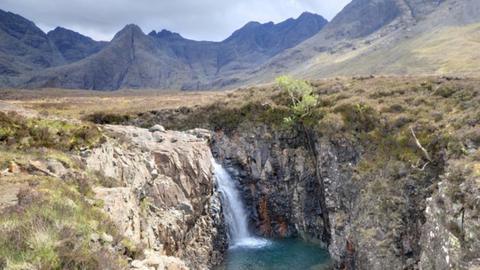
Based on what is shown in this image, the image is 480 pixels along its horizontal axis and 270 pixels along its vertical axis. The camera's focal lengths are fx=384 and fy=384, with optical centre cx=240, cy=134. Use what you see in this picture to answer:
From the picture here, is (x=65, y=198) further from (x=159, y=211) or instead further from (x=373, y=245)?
(x=373, y=245)

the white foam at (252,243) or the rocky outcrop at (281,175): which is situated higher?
the rocky outcrop at (281,175)

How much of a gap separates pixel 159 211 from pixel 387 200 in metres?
19.9

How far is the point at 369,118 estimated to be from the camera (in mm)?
43406

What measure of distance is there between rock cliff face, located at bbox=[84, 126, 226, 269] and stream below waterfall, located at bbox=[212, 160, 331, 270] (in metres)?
2.03

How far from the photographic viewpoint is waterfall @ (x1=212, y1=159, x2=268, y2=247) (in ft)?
148

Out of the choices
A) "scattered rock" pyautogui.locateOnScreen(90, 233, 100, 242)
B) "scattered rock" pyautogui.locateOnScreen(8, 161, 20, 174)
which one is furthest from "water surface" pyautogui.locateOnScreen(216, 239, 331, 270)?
"scattered rock" pyautogui.locateOnScreen(90, 233, 100, 242)

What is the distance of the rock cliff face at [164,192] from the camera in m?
23.7

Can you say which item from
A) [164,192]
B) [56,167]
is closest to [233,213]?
[164,192]

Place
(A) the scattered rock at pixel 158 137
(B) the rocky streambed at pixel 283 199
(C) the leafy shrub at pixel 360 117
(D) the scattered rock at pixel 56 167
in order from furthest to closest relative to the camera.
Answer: (C) the leafy shrub at pixel 360 117 < (A) the scattered rock at pixel 158 137 < (B) the rocky streambed at pixel 283 199 < (D) the scattered rock at pixel 56 167

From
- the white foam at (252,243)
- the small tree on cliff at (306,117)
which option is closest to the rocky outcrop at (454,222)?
the small tree on cliff at (306,117)

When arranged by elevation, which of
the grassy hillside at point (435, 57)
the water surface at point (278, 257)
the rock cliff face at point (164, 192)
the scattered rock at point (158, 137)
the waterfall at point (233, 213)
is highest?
the grassy hillside at point (435, 57)

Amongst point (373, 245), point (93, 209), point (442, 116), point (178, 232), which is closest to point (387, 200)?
point (373, 245)

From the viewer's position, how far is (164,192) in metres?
33.7

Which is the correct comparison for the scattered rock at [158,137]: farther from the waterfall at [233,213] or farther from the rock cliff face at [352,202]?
the rock cliff face at [352,202]
